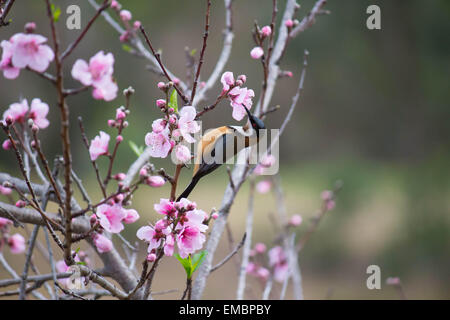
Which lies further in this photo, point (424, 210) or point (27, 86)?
point (27, 86)

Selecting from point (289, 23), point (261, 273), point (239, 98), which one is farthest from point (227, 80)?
point (261, 273)

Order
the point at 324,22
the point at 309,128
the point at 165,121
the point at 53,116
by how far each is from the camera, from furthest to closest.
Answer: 1. the point at 309,128
2. the point at 53,116
3. the point at 324,22
4. the point at 165,121

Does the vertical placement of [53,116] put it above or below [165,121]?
above

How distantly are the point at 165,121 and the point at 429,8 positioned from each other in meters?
3.64

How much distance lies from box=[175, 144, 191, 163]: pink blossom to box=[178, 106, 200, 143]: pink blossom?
2 cm

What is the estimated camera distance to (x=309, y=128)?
6719mm

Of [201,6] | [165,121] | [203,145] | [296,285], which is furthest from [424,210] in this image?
[201,6]

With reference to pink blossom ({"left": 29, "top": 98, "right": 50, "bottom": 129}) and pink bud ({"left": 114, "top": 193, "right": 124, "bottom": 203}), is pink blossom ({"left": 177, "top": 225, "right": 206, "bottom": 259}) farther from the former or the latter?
pink blossom ({"left": 29, "top": 98, "right": 50, "bottom": 129})

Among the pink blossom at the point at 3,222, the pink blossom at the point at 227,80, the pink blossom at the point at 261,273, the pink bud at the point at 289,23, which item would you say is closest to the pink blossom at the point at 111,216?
the pink blossom at the point at 227,80

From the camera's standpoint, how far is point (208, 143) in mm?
854

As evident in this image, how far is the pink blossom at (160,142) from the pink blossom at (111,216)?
0.31ft

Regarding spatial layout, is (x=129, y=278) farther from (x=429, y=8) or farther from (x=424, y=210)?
(x=429, y=8)

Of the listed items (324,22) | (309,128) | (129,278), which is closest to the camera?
(129,278)

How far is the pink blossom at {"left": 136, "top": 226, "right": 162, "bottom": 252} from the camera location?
57cm
